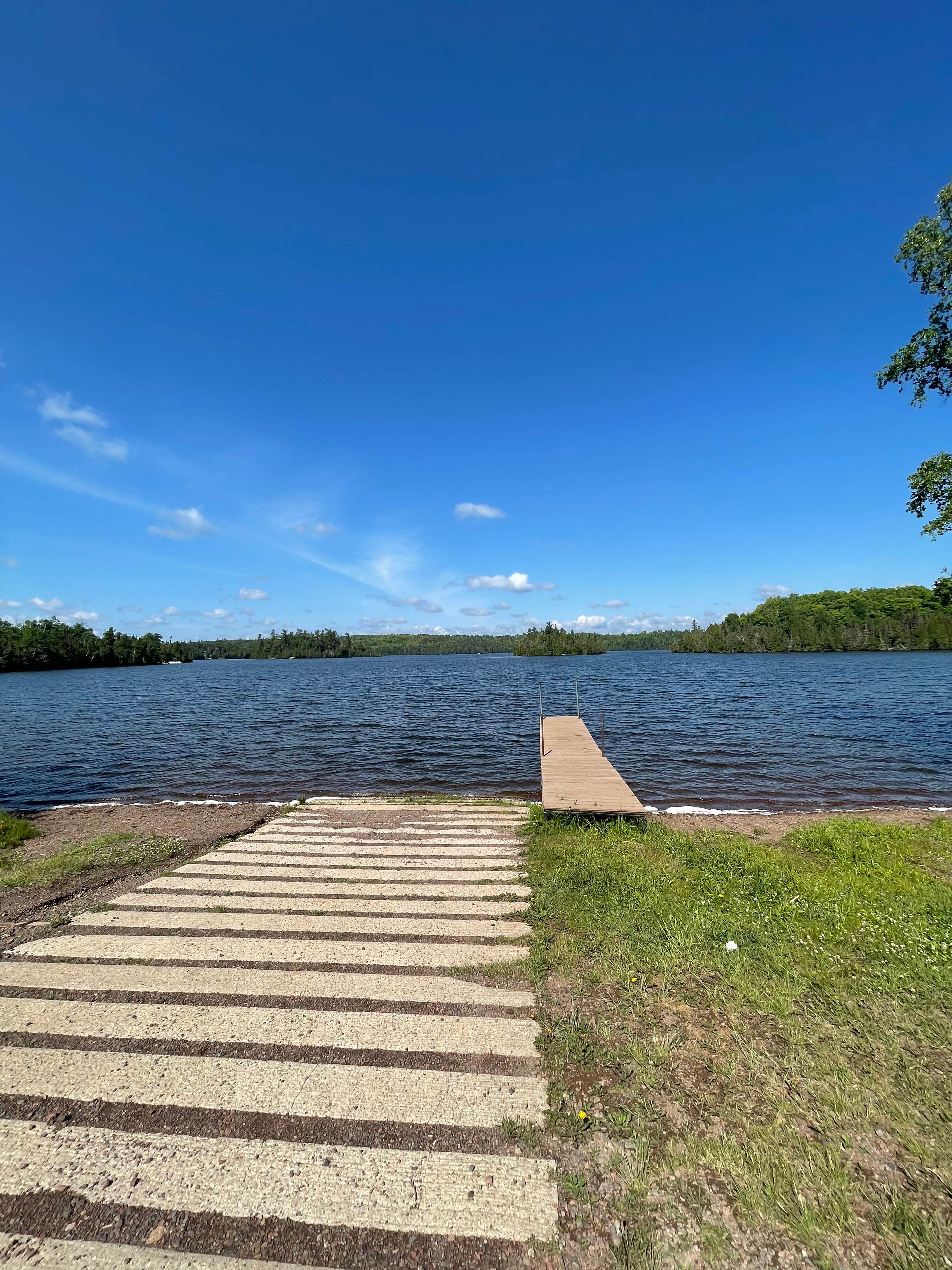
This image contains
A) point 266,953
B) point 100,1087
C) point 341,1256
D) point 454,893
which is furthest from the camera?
point 454,893

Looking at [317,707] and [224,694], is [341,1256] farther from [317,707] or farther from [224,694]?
[224,694]

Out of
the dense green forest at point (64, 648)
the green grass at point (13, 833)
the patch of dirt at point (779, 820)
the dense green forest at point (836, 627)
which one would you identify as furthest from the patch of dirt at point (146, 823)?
the dense green forest at point (836, 627)

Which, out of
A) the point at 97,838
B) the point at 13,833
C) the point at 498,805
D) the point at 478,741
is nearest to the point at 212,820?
the point at 97,838

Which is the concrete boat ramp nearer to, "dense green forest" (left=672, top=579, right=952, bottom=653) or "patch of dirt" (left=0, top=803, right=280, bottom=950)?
"patch of dirt" (left=0, top=803, right=280, bottom=950)

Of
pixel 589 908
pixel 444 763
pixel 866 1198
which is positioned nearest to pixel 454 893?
pixel 589 908

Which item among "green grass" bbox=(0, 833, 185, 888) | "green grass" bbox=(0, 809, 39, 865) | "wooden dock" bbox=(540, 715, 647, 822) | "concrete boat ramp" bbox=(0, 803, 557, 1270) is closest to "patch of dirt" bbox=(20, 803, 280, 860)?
"green grass" bbox=(0, 809, 39, 865)

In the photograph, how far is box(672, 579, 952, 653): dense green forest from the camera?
114 metres

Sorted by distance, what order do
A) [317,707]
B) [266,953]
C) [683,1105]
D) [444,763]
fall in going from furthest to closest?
[317,707]
[444,763]
[266,953]
[683,1105]

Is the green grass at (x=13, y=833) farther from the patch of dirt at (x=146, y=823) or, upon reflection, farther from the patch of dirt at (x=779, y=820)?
the patch of dirt at (x=779, y=820)

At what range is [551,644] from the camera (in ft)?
494

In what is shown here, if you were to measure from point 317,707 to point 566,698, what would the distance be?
1939 centimetres

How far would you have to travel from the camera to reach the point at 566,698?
131 feet

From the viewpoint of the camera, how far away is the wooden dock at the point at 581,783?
32.6 ft

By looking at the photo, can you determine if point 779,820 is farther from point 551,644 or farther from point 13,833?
point 551,644
